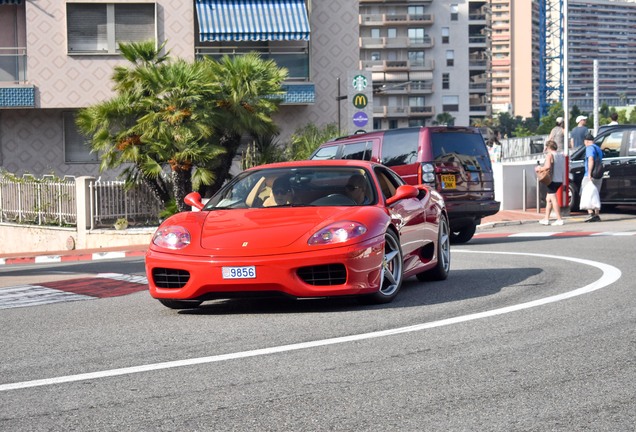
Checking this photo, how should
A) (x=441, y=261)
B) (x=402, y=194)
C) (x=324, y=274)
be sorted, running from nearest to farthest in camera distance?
(x=324, y=274) < (x=402, y=194) < (x=441, y=261)

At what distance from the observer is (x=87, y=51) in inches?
1286

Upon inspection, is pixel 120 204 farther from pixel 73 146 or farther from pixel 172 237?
pixel 172 237

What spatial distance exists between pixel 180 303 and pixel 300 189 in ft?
5.26

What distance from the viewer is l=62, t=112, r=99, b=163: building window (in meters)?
33.4

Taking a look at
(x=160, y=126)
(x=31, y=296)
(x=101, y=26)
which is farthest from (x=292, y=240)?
(x=101, y=26)

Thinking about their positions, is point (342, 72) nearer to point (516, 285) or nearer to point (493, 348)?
point (516, 285)

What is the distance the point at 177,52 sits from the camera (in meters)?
33.2

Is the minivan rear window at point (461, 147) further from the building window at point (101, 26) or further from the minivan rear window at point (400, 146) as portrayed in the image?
the building window at point (101, 26)

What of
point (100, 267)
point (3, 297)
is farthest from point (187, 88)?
point (3, 297)

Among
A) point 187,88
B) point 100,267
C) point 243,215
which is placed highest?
point 187,88

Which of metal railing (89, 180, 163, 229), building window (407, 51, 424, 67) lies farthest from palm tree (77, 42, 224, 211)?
building window (407, 51, 424, 67)

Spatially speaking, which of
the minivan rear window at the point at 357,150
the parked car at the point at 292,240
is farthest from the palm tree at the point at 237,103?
the parked car at the point at 292,240

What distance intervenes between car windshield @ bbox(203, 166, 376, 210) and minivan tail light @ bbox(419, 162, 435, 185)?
675 cm

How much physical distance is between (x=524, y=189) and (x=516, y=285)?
17.5 metres
